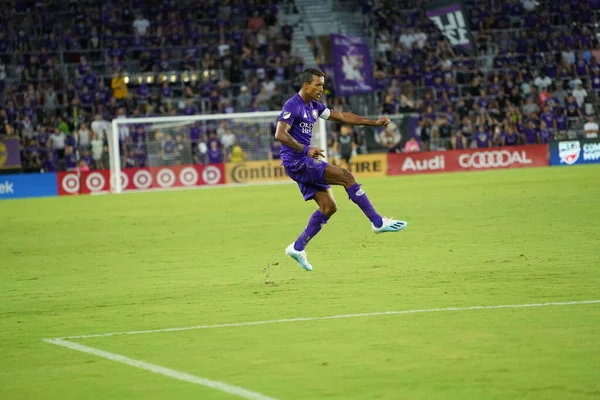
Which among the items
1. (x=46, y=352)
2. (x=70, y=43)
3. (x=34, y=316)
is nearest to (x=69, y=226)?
(x=34, y=316)

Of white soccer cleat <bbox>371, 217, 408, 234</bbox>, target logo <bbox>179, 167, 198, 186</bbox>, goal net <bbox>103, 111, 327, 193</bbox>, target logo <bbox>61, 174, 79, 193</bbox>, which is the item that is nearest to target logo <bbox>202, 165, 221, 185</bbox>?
goal net <bbox>103, 111, 327, 193</bbox>

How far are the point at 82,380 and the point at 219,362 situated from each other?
0.96 m

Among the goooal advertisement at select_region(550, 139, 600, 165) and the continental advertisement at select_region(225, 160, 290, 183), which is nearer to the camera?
the continental advertisement at select_region(225, 160, 290, 183)

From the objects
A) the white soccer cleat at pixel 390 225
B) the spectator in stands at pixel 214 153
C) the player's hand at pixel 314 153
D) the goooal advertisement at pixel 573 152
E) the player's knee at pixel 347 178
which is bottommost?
the goooal advertisement at pixel 573 152

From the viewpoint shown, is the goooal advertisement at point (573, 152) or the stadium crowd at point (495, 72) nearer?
the goooal advertisement at point (573, 152)

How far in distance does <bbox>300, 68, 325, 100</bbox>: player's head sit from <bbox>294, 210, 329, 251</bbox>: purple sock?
1.45m

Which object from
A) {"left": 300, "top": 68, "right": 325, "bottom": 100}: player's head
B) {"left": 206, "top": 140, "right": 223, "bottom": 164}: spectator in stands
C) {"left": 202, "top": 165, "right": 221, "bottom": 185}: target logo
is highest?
{"left": 300, "top": 68, "right": 325, "bottom": 100}: player's head

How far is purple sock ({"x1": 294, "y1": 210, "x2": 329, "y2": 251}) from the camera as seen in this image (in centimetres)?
1273

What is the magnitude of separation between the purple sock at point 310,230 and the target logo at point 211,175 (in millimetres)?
26755

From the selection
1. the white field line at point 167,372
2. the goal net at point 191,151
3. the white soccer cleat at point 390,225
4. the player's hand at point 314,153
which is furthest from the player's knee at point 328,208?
the goal net at point 191,151

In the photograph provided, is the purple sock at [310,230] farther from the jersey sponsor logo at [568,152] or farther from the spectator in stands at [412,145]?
the jersey sponsor logo at [568,152]

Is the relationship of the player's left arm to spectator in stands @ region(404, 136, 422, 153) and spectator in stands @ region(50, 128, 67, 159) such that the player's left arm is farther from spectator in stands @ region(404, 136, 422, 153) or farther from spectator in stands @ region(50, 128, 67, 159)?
spectator in stands @ region(404, 136, 422, 153)

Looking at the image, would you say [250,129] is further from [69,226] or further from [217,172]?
[69,226]

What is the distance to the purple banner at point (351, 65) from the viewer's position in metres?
42.4
